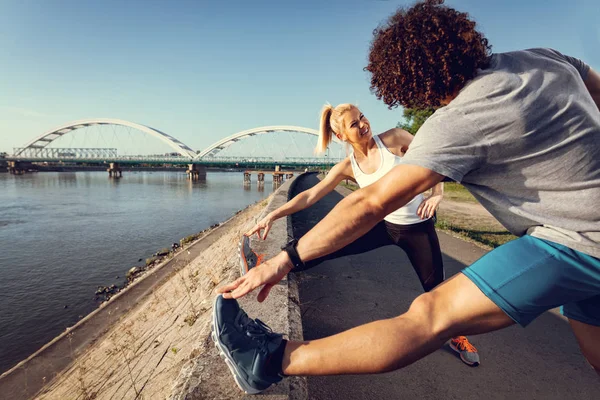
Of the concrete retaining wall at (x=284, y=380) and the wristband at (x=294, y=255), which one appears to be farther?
the concrete retaining wall at (x=284, y=380)

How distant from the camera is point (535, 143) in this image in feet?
3.94

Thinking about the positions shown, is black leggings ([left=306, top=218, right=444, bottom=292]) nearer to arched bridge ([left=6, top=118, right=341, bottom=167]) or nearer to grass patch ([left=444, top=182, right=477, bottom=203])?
grass patch ([left=444, top=182, right=477, bottom=203])

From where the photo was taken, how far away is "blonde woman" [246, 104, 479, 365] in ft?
8.45

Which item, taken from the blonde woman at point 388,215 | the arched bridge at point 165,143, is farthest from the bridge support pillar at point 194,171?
the blonde woman at point 388,215

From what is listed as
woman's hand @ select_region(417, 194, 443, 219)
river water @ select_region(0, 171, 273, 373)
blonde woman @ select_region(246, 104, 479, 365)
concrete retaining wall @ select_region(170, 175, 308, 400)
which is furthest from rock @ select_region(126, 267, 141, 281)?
woman's hand @ select_region(417, 194, 443, 219)

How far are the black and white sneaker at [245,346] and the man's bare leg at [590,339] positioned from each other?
144 cm

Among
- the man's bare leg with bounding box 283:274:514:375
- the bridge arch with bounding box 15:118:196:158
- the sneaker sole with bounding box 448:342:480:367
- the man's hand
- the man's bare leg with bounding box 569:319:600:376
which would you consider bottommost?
the sneaker sole with bounding box 448:342:480:367

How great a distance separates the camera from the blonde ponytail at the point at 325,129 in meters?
2.88

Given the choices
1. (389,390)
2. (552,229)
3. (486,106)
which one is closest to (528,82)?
(486,106)

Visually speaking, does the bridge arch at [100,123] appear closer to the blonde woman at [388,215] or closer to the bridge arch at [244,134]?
the bridge arch at [244,134]

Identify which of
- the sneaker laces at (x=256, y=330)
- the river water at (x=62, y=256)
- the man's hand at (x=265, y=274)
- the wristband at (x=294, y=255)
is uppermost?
the wristband at (x=294, y=255)

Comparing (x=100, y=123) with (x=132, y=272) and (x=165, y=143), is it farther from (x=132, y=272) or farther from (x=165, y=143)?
(x=132, y=272)

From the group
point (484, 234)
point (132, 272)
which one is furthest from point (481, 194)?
point (132, 272)

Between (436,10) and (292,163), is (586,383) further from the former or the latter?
(292,163)
